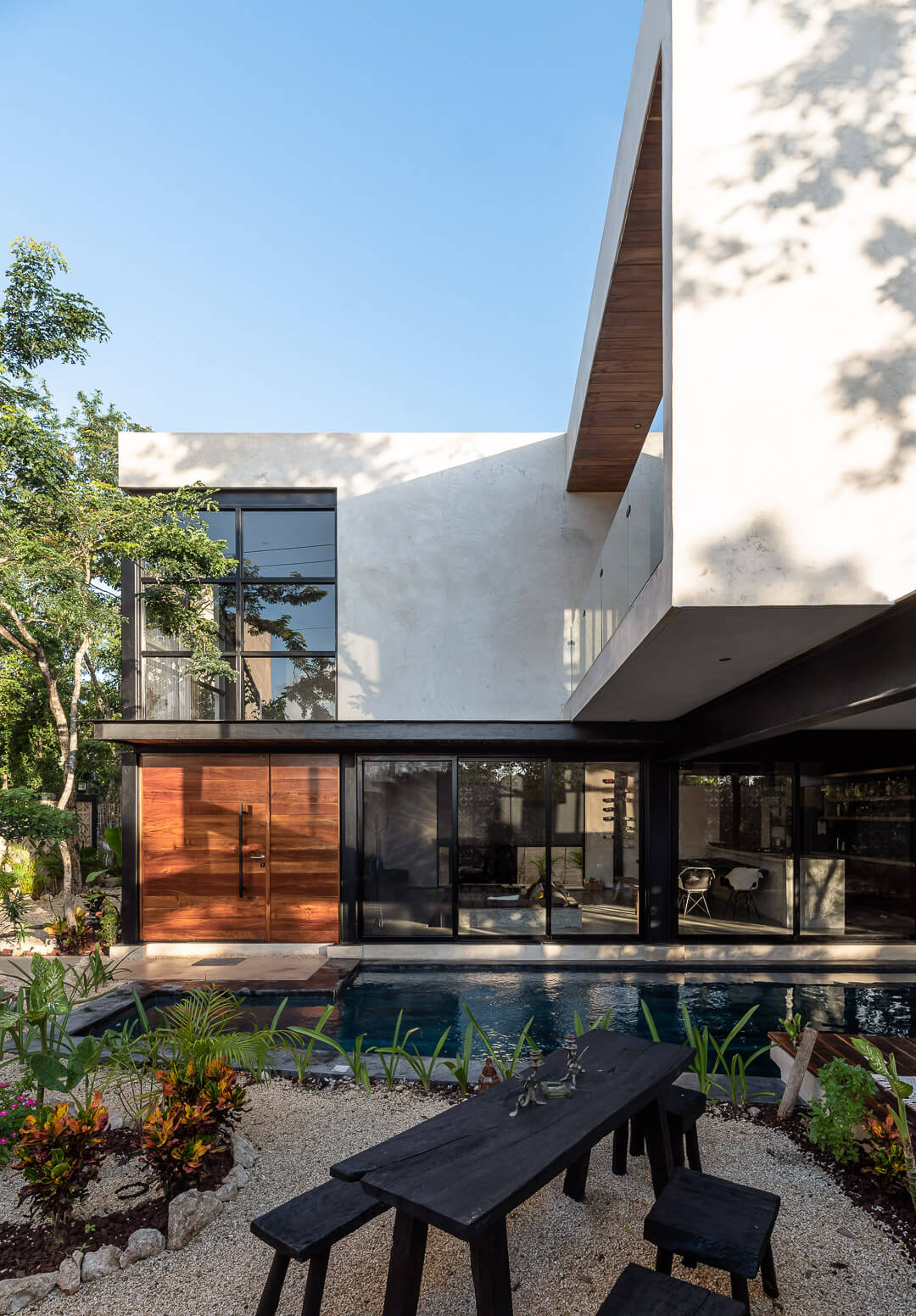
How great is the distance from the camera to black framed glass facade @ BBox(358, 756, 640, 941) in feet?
30.2

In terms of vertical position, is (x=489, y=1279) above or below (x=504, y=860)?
above

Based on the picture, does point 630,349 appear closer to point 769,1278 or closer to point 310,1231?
point 769,1278

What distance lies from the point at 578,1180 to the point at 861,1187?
133 centimetres

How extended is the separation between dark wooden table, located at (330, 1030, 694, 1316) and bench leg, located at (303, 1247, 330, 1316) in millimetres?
264

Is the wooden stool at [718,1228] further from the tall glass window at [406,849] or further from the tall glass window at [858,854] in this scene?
the tall glass window at [858,854]

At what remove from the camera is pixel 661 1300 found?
2.20 meters

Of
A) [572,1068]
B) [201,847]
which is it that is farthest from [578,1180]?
[201,847]

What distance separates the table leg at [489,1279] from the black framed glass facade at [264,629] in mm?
6994

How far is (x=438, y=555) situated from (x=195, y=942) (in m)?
5.50

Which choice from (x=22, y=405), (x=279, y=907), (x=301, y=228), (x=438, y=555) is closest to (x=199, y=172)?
(x=301, y=228)

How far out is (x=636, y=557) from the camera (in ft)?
15.5

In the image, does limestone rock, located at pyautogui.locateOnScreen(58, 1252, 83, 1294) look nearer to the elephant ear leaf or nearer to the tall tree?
the elephant ear leaf

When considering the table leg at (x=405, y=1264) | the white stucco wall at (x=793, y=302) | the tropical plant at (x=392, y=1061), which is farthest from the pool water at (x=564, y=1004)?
the white stucco wall at (x=793, y=302)

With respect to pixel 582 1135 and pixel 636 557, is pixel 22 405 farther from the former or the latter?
pixel 582 1135
